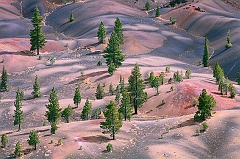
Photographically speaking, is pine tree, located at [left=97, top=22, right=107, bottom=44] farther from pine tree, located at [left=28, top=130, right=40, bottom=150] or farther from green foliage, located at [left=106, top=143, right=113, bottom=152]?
pine tree, located at [left=28, top=130, right=40, bottom=150]

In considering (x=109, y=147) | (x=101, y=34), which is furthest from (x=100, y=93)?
(x=101, y=34)

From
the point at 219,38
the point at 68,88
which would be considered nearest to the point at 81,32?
the point at 219,38

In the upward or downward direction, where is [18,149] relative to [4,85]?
downward

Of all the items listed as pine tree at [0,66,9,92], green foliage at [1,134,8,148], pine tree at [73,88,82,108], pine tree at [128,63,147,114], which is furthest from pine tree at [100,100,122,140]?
pine tree at [0,66,9,92]

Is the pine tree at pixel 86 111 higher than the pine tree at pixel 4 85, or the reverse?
the pine tree at pixel 4 85

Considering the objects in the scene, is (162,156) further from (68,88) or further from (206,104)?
(68,88)

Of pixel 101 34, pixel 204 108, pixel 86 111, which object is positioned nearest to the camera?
pixel 204 108

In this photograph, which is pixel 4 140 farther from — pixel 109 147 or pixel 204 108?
pixel 204 108

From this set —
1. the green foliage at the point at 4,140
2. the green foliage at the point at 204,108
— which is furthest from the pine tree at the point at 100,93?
the green foliage at the point at 4,140

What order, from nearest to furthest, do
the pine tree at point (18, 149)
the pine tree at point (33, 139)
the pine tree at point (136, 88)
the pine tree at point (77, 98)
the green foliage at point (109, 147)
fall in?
the pine tree at point (18, 149), the pine tree at point (33, 139), the green foliage at point (109, 147), the pine tree at point (136, 88), the pine tree at point (77, 98)

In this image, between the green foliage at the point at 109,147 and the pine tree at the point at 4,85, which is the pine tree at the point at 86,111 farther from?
the pine tree at the point at 4,85

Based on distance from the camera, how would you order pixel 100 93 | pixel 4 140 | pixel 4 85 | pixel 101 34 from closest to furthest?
pixel 4 140 → pixel 100 93 → pixel 4 85 → pixel 101 34
